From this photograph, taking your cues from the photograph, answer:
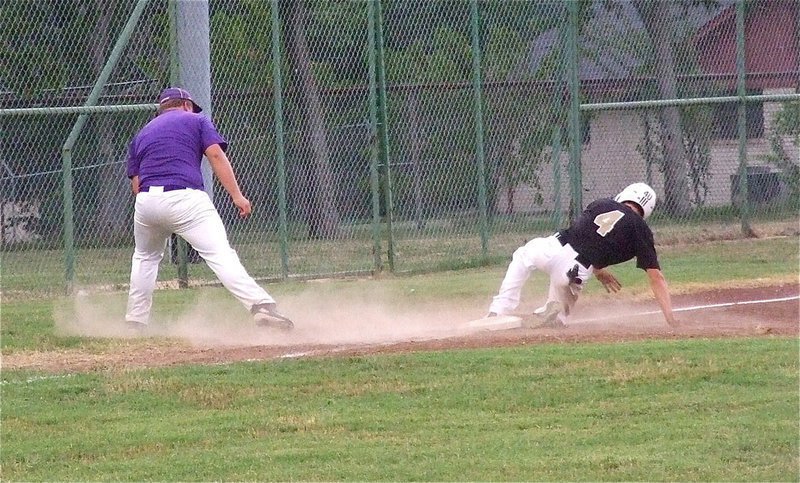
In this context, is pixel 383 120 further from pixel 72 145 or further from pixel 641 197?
pixel 641 197

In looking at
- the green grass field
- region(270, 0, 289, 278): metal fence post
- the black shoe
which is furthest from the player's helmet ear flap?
region(270, 0, 289, 278): metal fence post

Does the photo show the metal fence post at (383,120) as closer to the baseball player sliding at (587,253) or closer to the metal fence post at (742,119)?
the baseball player sliding at (587,253)

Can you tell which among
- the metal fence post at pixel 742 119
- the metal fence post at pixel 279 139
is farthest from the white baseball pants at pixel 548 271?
the metal fence post at pixel 742 119

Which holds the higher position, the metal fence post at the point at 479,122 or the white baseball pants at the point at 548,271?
the metal fence post at the point at 479,122

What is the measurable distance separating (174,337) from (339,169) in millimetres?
5212

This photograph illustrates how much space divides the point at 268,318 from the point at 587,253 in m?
2.46

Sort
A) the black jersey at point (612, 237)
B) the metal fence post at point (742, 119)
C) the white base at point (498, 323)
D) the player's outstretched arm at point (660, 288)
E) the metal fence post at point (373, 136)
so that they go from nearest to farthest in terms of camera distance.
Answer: the player's outstretched arm at point (660, 288) < the black jersey at point (612, 237) < the white base at point (498, 323) < the metal fence post at point (373, 136) < the metal fence post at point (742, 119)

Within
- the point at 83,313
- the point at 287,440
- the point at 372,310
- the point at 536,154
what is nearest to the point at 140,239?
the point at 83,313

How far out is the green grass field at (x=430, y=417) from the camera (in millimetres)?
6027

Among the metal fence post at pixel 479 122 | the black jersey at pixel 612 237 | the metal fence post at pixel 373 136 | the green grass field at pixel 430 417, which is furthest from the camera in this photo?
the metal fence post at pixel 479 122

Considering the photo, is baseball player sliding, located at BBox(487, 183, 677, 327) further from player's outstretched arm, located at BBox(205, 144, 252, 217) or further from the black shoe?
player's outstretched arm, located at BBox(205, 144, 252, 217)

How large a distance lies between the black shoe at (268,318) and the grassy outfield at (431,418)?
1.31 meters

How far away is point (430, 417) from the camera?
6.97 meters

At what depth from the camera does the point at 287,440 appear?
6.57m
